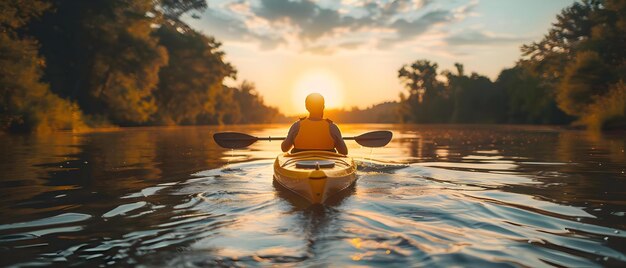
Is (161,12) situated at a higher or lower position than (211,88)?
higher

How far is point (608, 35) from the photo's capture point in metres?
35.4

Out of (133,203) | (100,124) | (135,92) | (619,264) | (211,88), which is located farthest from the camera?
(211,88)

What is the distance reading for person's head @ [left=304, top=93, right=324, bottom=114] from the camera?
309 inches

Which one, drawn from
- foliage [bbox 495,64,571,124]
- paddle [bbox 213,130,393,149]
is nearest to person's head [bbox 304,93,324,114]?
paddle [bbox 213,130,393,149]

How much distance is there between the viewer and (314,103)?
7.85m

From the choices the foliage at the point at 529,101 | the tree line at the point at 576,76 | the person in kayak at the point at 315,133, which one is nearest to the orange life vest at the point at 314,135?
the person in kayak at the point at 315,133

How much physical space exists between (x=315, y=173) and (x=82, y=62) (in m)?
38.5

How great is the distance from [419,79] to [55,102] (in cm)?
8995

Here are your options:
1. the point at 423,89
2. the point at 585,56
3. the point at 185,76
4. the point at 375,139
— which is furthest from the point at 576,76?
the point at 423,89

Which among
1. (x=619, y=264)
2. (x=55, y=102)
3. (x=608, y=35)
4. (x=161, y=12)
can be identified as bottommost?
(x=619, y=264)

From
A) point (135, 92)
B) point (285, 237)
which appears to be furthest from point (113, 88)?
point (285, 237)

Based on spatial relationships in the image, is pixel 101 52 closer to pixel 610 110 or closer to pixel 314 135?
pixel 314 135

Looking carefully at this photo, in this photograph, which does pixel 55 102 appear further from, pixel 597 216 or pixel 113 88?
pixel 597 216

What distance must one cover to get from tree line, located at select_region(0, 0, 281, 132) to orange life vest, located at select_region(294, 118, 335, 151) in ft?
66.9
